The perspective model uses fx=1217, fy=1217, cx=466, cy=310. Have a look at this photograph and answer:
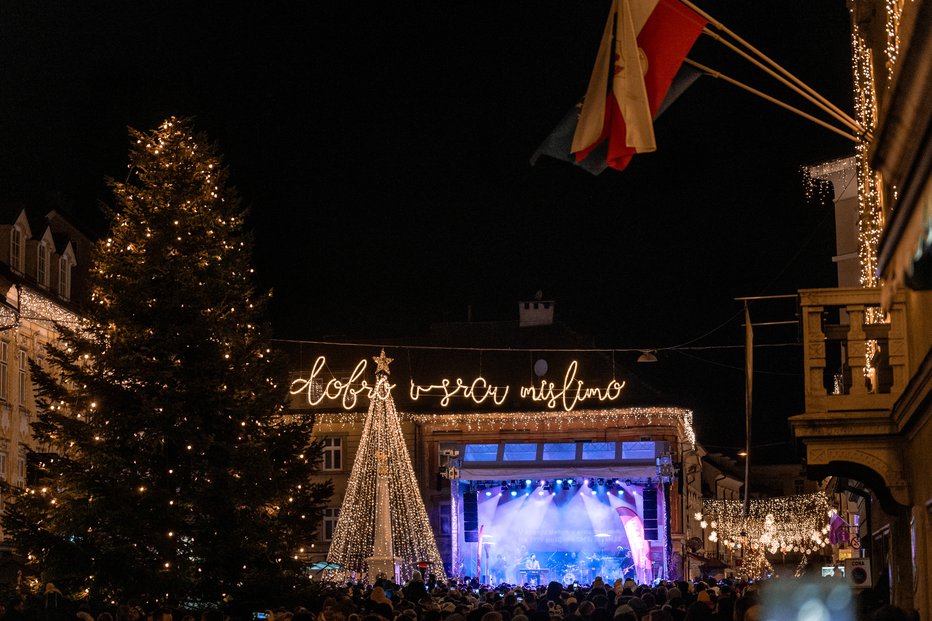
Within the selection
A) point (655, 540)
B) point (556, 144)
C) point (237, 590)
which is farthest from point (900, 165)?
point (655, 540)

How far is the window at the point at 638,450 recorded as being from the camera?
2151 inches

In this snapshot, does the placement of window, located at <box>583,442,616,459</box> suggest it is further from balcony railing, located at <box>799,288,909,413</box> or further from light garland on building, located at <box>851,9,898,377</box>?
balcony railing, located at <box>799,288,909,413</box>

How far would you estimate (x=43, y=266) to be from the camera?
119 feet

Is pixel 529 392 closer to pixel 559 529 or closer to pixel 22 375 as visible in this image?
pixel 559 529

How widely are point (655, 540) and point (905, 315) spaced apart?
127 ft

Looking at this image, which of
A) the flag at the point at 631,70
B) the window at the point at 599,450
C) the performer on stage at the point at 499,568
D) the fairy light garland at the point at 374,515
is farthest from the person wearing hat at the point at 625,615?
the window at the point at 599,450

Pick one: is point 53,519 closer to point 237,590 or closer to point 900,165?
point 237,590

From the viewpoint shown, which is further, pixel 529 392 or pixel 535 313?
pixel 535 313

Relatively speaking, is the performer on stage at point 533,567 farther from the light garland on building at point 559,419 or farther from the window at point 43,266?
the window at point 43,266

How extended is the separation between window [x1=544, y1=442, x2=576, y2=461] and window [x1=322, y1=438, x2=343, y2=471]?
953 cm

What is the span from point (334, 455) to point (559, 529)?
39.5ft

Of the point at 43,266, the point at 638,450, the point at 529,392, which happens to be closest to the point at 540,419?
the point at 529,392

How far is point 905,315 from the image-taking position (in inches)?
493

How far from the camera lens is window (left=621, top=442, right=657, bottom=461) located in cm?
5462
